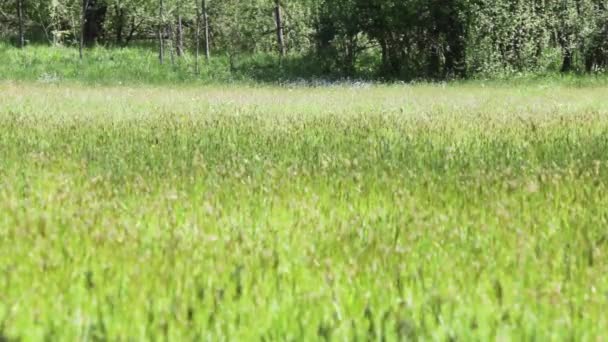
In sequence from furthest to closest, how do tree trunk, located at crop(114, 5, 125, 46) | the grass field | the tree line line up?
tree trunk, located at crop(114, 5, 125, 46), the tree line, the grass field

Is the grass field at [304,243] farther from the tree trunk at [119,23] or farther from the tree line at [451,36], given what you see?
the tree trunk at [119,23]

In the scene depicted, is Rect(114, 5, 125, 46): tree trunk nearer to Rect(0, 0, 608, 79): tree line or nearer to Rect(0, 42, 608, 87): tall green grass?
Rect(0, 42, 608, 87): tall green grass

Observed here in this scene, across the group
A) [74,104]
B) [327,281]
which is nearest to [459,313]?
[327,281]

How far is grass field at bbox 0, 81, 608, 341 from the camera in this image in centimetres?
246

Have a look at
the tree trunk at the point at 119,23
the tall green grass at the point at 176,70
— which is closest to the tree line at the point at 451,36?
the tall green grass at the point at 176,70

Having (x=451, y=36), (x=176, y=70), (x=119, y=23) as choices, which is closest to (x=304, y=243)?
(x=451, y=36)

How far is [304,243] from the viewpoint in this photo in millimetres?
3475

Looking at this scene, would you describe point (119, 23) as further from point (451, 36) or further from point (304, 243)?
point (304, 243)

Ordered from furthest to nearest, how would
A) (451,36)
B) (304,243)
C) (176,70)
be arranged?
(176,70), (451,36), (304,243)

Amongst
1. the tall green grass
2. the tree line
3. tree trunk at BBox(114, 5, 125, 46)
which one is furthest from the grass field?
tree trunk at BBox(114, 5, 125, 46)

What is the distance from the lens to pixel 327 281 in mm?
2844

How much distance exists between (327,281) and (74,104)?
13091 millimetres

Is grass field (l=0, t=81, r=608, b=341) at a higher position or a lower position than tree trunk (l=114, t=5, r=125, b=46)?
lower

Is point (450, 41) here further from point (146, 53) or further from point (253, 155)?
point (253, 155)
